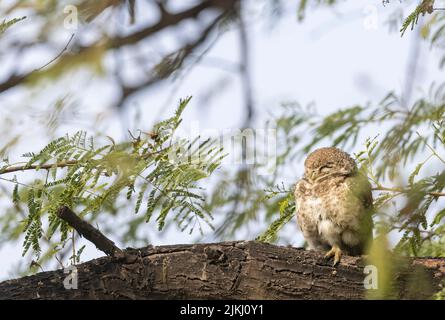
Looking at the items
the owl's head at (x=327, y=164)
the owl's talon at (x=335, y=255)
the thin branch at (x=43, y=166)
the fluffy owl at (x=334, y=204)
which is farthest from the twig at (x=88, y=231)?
the owl's head at (x=327, y=164)

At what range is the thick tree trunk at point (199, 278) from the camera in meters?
3.81

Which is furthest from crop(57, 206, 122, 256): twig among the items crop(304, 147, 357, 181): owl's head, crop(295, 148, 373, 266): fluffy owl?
crop(304, 147, 357, 181): owl's head

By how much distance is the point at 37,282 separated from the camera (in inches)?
A: 151

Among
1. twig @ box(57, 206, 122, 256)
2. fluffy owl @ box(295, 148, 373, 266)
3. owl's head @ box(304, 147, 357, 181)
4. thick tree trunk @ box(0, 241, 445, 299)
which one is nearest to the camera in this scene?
twig @ box(57, 206, 122, 256)

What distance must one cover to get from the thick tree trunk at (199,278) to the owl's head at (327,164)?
121 centimetres

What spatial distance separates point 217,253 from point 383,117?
2.31 meters

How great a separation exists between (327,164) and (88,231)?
2.10 m

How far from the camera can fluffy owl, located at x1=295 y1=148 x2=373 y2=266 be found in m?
4.59

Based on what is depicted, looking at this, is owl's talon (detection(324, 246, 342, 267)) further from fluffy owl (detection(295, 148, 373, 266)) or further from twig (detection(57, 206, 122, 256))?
twig (detection(57, 206, 122, 256))

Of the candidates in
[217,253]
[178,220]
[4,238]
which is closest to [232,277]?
[217,253]

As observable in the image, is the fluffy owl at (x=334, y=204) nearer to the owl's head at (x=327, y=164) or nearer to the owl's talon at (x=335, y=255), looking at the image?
the owl's head at (x=327, y=164)

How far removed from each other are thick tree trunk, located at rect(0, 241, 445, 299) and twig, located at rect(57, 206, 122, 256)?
0.08m

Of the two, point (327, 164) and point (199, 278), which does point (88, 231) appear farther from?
point (327, 164)
